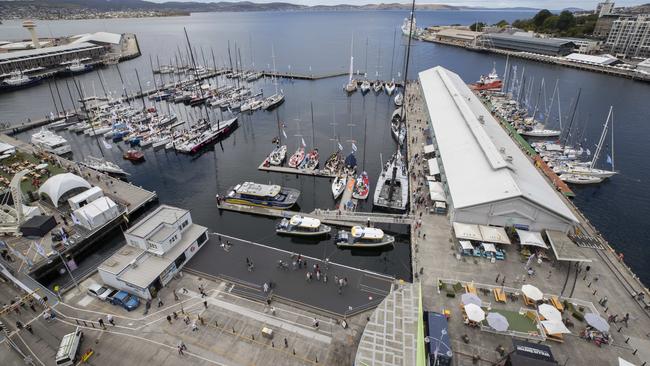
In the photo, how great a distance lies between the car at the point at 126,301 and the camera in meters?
33.5

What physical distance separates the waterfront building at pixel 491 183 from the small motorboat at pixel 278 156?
33.3 meters

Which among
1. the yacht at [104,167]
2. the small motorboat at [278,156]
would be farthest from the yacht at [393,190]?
the yacht at [104,167]

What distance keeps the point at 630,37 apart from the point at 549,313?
19126cm

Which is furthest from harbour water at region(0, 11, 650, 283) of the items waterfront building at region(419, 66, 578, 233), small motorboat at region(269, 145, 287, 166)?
waterfront building at region(419, 66, 578, 233)

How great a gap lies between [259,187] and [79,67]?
156 metres

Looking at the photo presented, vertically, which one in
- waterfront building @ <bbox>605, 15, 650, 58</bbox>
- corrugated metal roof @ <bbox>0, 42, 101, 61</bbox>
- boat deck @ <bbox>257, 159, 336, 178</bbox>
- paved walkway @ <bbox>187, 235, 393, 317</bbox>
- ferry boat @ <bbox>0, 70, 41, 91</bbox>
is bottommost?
boat deck @ <bbox>257, 159, 336, 178</bbox>

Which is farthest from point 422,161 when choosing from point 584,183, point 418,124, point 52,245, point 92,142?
point 92,142

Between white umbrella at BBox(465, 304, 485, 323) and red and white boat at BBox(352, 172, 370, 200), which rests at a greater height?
white umbrella at BBox(465, 304, 485, 323)

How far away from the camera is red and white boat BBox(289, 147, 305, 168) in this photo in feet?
223

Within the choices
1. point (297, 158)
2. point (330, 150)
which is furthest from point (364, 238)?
point (330, 150)

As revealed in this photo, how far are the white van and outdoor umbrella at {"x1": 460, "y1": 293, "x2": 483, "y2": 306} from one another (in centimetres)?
3752

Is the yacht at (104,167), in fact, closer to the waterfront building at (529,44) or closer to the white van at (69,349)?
the white van at (69,349)

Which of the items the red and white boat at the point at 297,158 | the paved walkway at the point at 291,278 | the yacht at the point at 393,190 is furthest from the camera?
the red and white boat at the point at 297,158

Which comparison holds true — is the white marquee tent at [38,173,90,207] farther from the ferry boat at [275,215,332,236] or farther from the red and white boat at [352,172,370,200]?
the red and white boat at [352,172,370,200]
